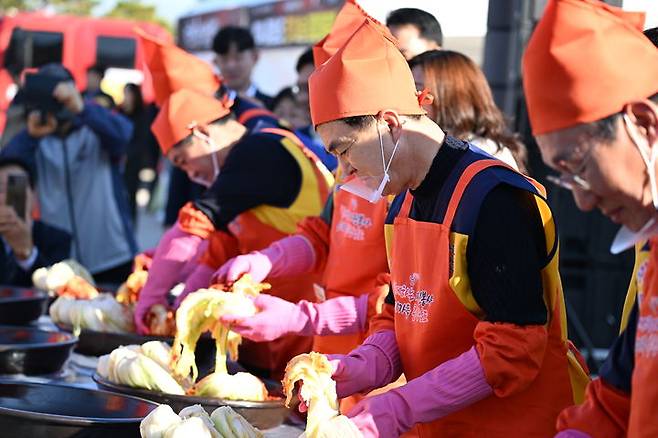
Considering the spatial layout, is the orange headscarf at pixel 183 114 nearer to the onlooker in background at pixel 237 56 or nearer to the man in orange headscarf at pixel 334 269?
the man in orange headscarf at pixel 334 269

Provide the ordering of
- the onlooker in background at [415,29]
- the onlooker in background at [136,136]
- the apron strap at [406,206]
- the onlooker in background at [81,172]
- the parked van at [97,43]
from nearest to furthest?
the apron strap at [406,206]
the onlooker in background at [415,29]
the onlooker in background at [81,172]
the onlooker in background at [136,136]
the parked van at [97,43]

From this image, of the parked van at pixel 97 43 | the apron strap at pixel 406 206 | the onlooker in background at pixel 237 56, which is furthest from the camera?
the parked van at pixel 97 43

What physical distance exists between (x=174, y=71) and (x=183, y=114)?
0.37 metres

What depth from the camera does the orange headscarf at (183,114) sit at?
11.4 ft

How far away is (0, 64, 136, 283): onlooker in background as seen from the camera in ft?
17.6

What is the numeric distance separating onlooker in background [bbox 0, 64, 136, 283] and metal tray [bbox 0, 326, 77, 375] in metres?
2.22

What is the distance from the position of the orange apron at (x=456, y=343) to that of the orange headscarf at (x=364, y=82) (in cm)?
21

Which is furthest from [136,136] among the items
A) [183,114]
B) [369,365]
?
[369,365]

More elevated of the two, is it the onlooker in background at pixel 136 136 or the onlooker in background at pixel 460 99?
the onlooker in background at pixel 460 99

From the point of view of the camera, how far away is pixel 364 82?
2109 millimetres

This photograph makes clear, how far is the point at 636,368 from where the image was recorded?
1608 mm

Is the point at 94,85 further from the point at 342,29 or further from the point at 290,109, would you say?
the point at 342,29

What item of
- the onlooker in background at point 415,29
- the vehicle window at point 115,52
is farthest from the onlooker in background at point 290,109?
the vehicle window at point 115,52

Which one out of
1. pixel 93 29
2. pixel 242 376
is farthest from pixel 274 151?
pixel 93 29
